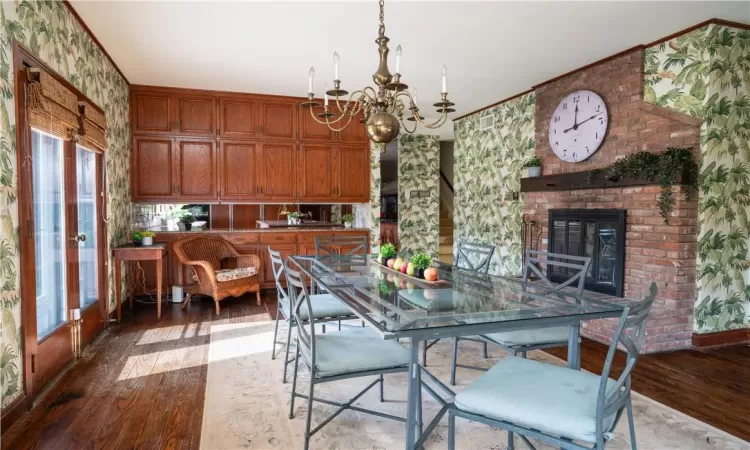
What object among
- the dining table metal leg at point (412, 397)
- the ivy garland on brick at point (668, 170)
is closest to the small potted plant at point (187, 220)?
the dining table metal leg at point (412, 397)

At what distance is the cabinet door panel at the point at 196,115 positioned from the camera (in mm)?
5418

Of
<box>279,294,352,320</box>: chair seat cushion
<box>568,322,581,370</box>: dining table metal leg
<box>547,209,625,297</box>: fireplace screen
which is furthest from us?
<box>547,209,625,297</box>: fireplace screen

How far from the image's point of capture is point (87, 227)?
149 inches

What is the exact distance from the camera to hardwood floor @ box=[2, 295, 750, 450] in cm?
220

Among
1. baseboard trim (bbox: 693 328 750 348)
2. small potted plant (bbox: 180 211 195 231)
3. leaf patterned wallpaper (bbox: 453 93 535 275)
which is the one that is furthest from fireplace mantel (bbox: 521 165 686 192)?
small potted plant (bbox: 180 211 195 231)

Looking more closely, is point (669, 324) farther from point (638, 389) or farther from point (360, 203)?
point (360, 203)

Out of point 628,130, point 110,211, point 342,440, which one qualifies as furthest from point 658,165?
point 110,211

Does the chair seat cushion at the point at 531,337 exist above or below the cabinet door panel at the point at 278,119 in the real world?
below

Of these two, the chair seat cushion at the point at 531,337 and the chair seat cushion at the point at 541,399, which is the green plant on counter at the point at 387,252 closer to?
the chair seat cushion at the point at 531,337

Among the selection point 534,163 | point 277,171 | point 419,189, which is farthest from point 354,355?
point 419,189

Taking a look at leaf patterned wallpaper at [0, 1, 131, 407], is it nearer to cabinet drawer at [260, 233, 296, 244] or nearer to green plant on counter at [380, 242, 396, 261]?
cabinet drawer at [260, 233, 296, 244]

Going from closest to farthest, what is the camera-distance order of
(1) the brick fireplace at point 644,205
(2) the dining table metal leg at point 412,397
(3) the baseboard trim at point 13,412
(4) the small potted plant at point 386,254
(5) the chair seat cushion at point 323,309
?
1. (2) the dining table metal leg at point 412,397
2. (3) the baseboard trim at point 13,412
3. (5) the chair seat cushion at point 323,309
4. (4) the small potted plant at point 386,254
5. (1) the brick fireplace at point 644,205

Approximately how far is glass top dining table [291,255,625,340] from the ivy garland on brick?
181cm

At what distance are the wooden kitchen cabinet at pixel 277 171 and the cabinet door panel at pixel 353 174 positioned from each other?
0.66 meters
